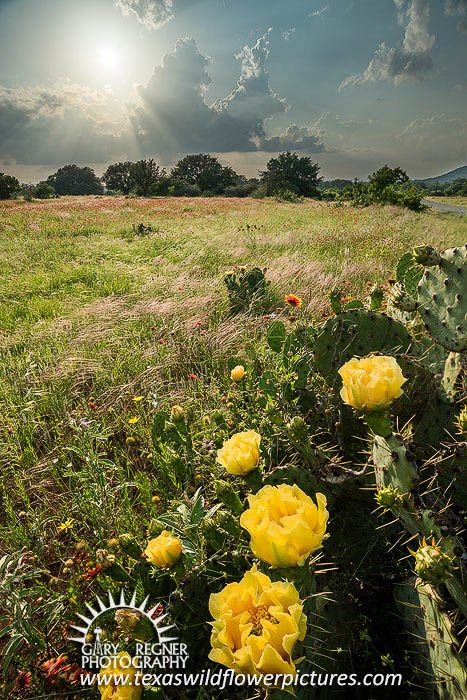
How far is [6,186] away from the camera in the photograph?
30.4 m

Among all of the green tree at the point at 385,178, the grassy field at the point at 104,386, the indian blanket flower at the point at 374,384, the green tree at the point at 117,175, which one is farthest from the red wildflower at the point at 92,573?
the green tree at the point at 117,175

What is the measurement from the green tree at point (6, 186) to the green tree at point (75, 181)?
26226mm

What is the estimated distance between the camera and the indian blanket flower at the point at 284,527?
2.19ft

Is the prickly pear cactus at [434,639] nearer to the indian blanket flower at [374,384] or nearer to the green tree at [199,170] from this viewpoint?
the indian blanket flower at [374,384]

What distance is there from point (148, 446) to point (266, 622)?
5.24 feet

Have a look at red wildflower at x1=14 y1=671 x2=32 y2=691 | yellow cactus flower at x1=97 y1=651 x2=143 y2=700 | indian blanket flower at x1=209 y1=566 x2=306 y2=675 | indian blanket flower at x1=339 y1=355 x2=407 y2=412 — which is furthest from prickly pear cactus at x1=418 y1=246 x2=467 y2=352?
red wildflower at x1=14 y1=671 x2=32 y2=691

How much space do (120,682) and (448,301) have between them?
2.01 meters

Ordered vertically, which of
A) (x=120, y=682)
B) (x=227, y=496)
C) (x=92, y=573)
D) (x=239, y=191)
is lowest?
(x=92, y=573)

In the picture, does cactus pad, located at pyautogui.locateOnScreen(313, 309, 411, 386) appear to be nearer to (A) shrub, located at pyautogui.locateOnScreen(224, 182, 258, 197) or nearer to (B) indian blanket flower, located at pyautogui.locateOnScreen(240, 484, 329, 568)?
(B) indian blanket flower, located at pyautogui.locateOnScreen(240, 484, 329, 568)

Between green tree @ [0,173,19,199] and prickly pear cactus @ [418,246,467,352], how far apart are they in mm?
A: 39038

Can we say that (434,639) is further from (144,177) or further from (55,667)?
(144,177)

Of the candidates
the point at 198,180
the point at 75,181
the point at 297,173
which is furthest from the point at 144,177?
the point at 75,181

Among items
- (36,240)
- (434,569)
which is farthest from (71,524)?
(36,240)

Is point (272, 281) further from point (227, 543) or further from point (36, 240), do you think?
point (36, 240)
